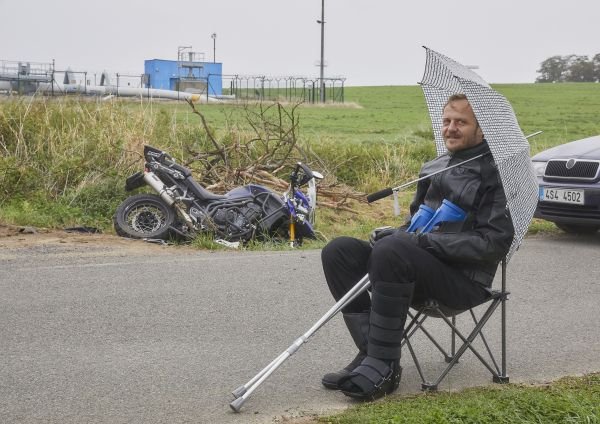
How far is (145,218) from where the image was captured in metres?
Result: 11.3

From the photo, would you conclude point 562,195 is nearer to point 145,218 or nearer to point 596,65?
point 145,218

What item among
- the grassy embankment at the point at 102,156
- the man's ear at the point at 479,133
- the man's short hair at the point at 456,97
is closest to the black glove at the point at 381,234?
the man's ear at the point at 479,133

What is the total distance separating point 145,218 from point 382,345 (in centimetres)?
666

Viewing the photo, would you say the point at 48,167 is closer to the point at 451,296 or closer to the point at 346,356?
the point at 346,356

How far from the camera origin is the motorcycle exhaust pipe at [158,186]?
11.1m

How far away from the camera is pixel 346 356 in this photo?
6.15 meters

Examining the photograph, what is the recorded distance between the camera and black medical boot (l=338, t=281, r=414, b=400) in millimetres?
4914

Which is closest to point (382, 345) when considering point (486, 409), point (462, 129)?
point (486, 409)

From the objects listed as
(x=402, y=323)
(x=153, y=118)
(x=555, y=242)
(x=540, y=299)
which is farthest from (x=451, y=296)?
(x=153, y=118)

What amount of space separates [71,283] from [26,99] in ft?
27.5

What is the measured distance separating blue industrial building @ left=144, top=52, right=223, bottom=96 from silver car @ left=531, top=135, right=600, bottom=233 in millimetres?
65884

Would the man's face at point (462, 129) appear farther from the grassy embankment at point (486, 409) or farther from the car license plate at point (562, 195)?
the car license plate at point (562, 195)

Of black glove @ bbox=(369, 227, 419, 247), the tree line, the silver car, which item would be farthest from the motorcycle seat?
the tree line

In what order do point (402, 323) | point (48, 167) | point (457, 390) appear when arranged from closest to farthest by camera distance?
point (402, 323), point (457, 390), point (48, 167)
